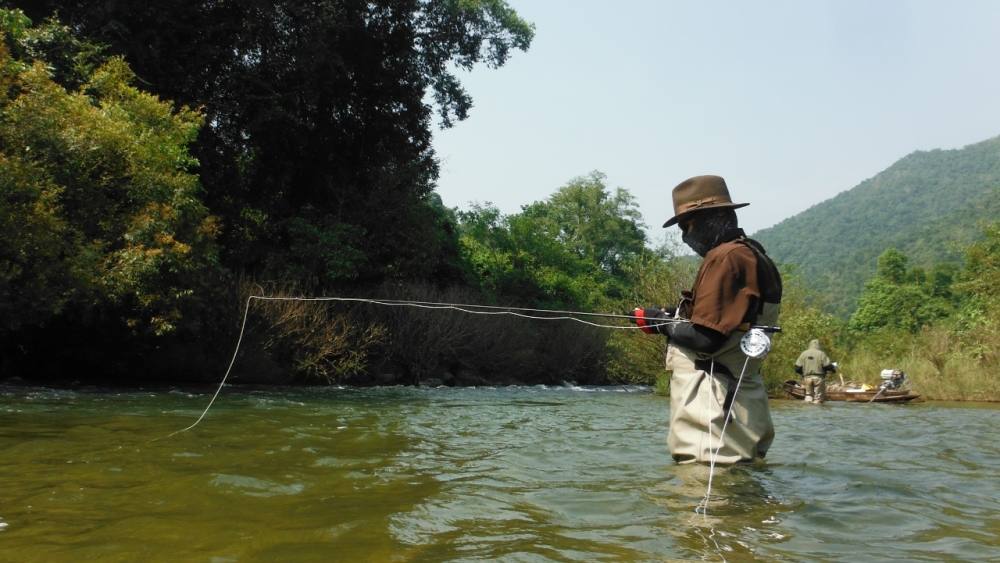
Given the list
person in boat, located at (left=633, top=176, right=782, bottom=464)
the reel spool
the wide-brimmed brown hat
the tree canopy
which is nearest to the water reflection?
person in boat, located at (left=633, top=176, right=782, bottom=464)

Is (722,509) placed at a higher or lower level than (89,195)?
lower

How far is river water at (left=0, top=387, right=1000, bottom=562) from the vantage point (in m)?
4.05

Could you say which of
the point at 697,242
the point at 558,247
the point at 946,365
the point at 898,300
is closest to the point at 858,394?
the point at 946,365

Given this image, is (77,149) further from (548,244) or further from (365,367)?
(548,244)

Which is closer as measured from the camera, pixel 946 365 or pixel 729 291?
pixel 729 291

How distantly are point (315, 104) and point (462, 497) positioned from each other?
24.7 meters

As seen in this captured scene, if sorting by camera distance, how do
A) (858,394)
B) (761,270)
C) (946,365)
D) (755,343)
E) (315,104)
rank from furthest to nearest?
(315,104) → (946,365) → (858,394) → (761,270) → (755,343)

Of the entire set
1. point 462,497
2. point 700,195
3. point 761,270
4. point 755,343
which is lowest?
point 462,497

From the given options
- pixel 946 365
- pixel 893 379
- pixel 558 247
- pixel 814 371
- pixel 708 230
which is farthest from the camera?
pixel 558 247

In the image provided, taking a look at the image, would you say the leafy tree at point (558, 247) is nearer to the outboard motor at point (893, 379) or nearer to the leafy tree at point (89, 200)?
the outboard motor at point (893, 379)

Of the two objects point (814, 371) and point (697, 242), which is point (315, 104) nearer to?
point (814, 371)

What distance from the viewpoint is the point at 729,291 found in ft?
16.9

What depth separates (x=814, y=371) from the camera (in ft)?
67.9

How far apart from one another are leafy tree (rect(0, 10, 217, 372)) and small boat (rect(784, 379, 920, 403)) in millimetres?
15499
